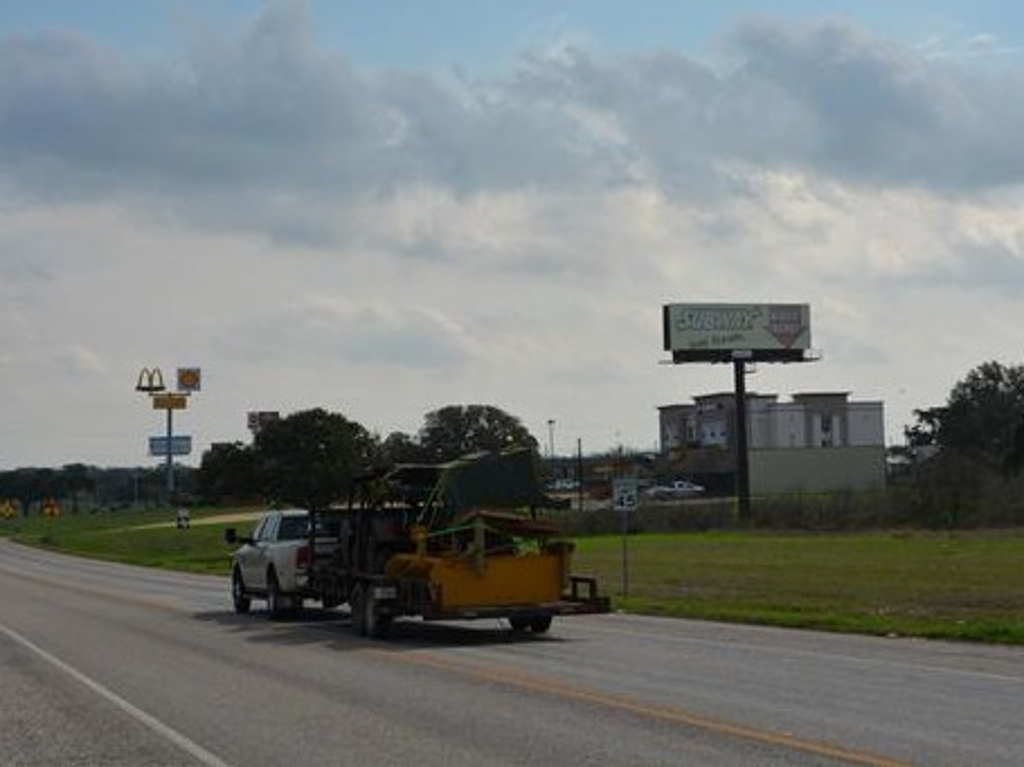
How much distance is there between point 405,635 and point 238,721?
→ 31.9ft

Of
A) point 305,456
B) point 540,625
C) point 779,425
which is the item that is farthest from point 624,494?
point 779,425

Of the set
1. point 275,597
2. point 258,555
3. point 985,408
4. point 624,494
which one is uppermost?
point 985,408

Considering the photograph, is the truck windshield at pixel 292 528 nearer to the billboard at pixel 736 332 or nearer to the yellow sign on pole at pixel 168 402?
the billboard at pixel 736 332

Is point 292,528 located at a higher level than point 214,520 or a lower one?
lower

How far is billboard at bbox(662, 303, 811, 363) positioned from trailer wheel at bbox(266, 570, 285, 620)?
3237 inches

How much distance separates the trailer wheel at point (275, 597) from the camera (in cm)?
2702

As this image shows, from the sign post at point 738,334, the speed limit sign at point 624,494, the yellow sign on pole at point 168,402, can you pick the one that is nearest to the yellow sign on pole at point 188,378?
the yellow sign on pole at point 168,402

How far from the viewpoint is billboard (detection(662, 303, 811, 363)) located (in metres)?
108

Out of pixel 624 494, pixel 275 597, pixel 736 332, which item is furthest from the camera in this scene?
pixel 736 332

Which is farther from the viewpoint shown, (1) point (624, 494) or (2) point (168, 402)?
(2) point (168, 402)

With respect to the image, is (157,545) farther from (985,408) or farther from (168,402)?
(985,408)

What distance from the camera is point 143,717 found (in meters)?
13.5

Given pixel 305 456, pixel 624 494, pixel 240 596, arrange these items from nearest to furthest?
pixel 240 596, pixel 624 494, pixel 305 456

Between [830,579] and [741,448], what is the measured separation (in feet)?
223
